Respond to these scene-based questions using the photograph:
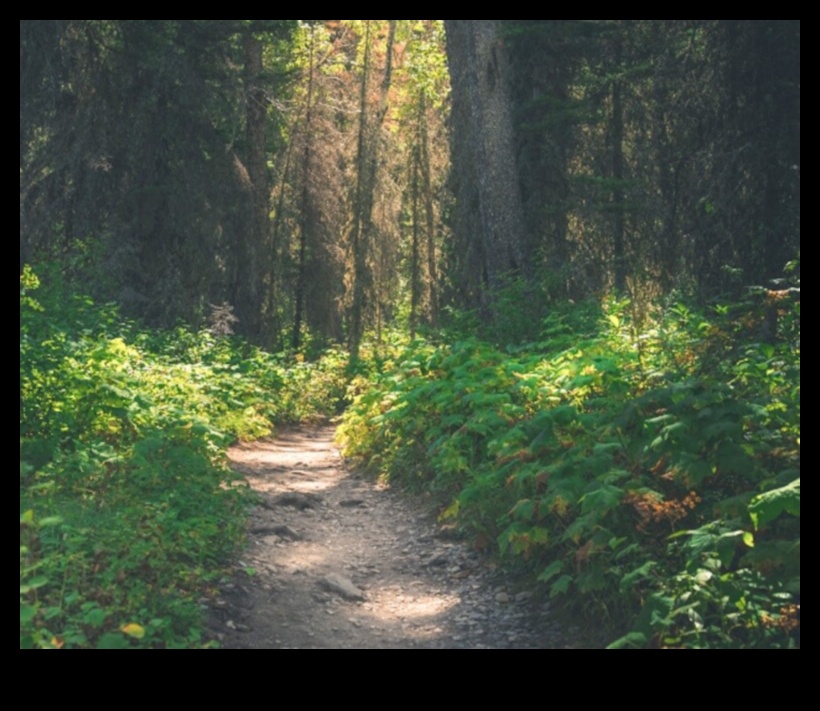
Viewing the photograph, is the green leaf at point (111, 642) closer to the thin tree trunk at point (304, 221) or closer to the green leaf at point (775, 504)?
the green leaf at point (775, 504)

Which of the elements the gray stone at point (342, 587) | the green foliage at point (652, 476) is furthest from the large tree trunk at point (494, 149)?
the gray stone at point (342, 587)

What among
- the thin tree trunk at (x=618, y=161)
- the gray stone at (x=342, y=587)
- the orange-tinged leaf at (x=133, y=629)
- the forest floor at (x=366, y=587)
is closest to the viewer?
the orange-tinged leaf at (x=133, y=629)

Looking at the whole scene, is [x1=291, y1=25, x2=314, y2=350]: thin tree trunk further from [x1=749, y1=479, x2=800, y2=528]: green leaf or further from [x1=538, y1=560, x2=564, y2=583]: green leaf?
[x1=749, y1=479, x2=800, y2=528]: green leaf

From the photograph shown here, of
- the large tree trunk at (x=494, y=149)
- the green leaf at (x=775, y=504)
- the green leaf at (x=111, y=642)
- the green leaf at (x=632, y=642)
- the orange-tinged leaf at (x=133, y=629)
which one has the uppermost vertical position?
A: the large tree trunk at (x=494, y=149)

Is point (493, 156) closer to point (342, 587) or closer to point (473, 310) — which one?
point (473, 310)

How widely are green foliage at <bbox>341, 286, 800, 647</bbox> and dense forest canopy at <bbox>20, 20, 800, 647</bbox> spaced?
0.02 meters

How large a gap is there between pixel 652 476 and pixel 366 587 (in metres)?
2.42

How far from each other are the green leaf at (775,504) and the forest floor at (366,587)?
57.4 inches

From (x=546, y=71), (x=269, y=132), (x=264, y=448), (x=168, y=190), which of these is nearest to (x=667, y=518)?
(x=264, y=448)

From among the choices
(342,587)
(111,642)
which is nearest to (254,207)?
(342,587)

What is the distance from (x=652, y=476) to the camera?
605 centimetres

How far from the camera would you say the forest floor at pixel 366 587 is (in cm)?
569

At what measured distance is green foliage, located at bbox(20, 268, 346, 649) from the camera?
489 cm

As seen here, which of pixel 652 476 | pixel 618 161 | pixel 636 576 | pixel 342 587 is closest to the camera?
pixel 636 576
